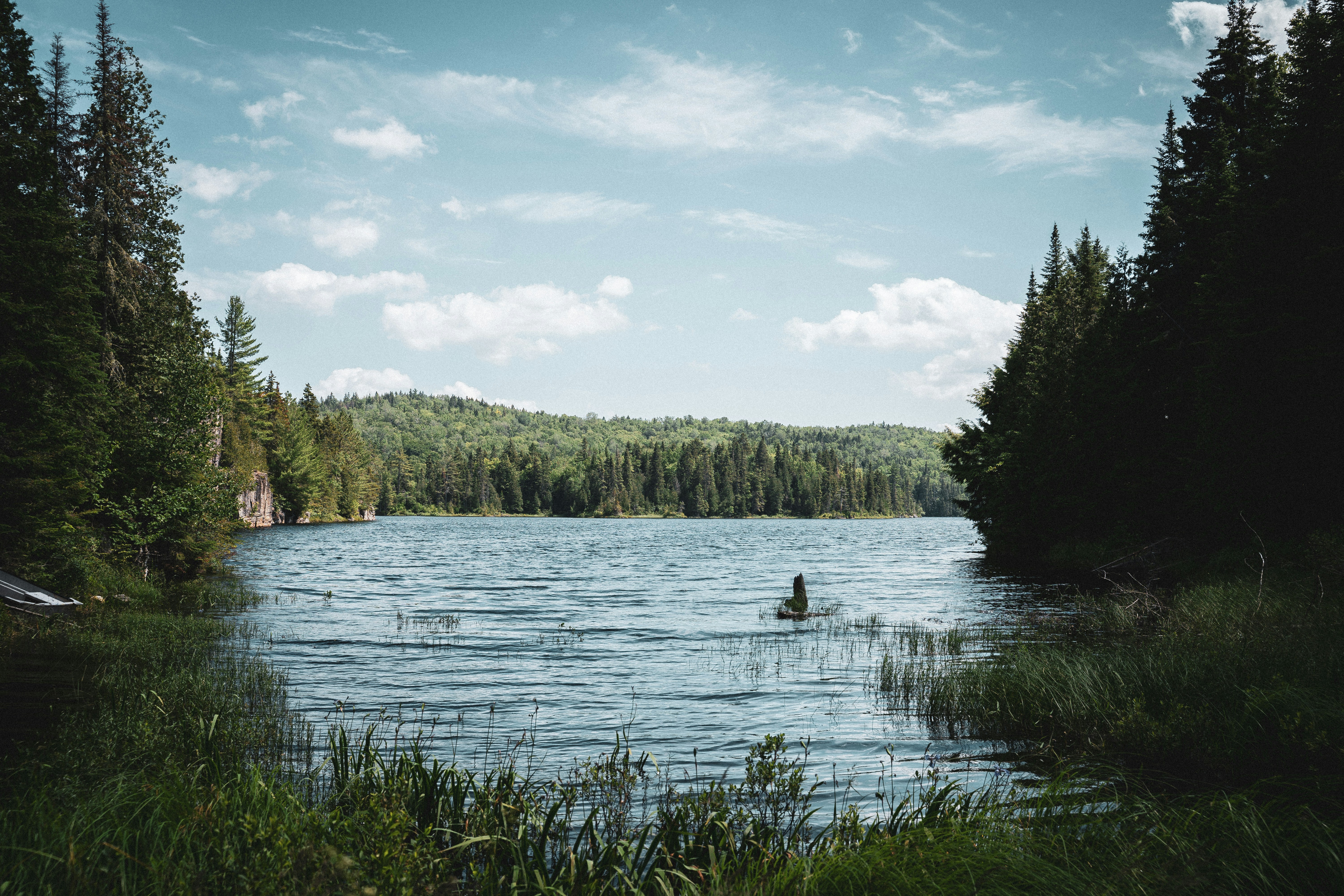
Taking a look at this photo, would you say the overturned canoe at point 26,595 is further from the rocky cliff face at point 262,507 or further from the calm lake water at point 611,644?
the rocky cliff face at point 262,507

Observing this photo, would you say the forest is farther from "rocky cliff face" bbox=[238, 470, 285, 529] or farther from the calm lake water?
"rocky cliff face" bbox=[238, 470, 285, 529]

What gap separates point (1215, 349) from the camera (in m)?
23.6

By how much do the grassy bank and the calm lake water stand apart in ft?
3.78

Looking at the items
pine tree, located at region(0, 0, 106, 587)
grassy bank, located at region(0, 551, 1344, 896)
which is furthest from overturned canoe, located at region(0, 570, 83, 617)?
pine tree, located at region(0, 0, 106, 587)

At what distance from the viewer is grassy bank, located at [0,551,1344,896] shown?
4.30 meters

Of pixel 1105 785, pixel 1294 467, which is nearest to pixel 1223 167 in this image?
pixel 1294 467

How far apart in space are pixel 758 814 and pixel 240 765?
181 inches

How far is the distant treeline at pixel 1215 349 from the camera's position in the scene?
20.3 m

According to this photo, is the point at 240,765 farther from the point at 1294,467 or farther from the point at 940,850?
the point at 1294,467

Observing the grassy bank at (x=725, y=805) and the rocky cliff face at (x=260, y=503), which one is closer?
the grassy bank at (x=725, y=805)

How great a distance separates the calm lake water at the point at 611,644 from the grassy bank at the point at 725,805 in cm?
115

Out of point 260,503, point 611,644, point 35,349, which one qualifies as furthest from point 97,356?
point 260,503

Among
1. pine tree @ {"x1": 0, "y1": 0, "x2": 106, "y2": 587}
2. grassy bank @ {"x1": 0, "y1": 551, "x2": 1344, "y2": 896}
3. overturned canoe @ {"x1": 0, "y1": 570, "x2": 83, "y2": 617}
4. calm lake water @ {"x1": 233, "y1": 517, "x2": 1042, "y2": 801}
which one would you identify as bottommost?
calm lake water @ {"x1": 233, "y1": 517, "x2": 1042, "y2": 801}

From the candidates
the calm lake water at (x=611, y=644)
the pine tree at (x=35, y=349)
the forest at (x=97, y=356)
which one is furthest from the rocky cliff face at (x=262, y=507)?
the pine tree at (x=35, y=349)
